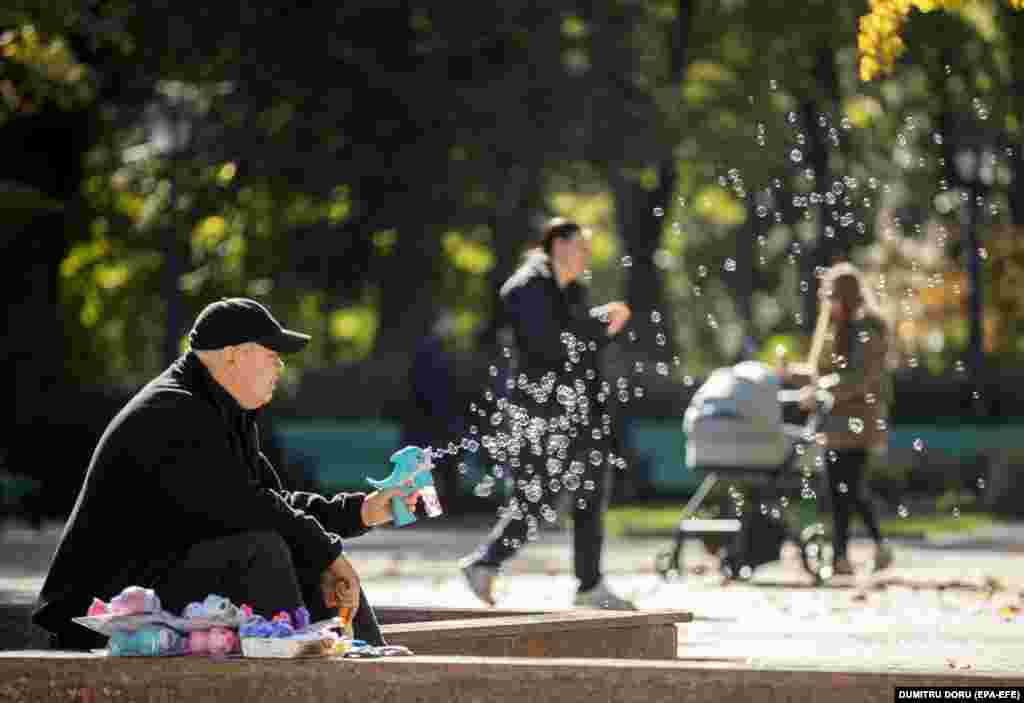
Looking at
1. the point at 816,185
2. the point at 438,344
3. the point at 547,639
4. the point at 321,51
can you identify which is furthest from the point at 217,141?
the point at 547,639

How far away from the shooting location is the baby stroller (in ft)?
55.9

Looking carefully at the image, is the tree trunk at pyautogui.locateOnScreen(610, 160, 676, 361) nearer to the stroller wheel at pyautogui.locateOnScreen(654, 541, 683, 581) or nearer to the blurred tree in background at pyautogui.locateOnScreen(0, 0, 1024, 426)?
the blurred tree in background at pyautogui.locateOnScreen(0, 0, 1024, 426)

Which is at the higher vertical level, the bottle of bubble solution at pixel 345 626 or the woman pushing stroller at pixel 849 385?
the woman pushing stroller at pixel 849 385

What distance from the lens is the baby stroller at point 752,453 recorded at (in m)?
17.0

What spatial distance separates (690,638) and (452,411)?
15017mm

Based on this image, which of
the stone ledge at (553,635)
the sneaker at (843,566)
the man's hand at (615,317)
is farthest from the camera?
the sneaker at (843,566)

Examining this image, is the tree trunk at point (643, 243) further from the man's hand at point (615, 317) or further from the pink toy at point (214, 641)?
the pink toy at point (214, 641)

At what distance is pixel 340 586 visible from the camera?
7.82 m

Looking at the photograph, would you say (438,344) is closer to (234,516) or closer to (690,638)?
(690,638)

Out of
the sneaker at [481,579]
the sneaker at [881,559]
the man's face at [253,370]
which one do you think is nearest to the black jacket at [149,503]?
the man's face at [253,370]

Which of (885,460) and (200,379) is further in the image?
(885,460)

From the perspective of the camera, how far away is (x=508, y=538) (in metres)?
13.5

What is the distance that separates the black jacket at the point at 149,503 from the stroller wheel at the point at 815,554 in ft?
31.8

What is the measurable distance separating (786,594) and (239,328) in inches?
332
